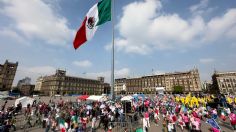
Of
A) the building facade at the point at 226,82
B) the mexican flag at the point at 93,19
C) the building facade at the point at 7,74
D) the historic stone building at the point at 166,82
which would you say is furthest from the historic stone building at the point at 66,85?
the mexican flag at the point at 93,19

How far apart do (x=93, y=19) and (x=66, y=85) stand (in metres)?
108

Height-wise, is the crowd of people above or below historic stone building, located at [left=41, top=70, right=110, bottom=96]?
below

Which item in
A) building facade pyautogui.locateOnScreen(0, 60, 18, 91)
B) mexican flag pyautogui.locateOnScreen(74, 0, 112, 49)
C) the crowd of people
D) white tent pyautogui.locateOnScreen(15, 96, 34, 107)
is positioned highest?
building facade pyautogui.locateOnScreen(0, 60, 18, 91)

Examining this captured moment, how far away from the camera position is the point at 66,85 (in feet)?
367

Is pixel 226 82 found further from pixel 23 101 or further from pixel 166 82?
pixel 23 101

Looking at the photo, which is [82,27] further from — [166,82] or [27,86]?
[27,86]

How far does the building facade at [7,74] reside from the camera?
91.3 m

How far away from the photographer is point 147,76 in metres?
118

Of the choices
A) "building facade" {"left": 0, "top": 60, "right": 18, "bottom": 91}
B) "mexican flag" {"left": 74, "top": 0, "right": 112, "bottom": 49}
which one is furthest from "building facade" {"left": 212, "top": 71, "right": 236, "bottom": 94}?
"building facade" {"left": 0, "top": 60, "right": 18, "bottom": 91}

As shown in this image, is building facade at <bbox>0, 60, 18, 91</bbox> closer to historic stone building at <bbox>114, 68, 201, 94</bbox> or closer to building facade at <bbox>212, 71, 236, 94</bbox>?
historic stone building at <bbox>114, 68, 201, 94</bbox>

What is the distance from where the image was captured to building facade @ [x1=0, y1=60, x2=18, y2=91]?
299 feet

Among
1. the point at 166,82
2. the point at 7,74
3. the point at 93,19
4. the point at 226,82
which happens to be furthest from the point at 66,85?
the point at 226,82

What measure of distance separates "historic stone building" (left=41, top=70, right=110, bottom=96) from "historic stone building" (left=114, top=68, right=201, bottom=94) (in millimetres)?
33177

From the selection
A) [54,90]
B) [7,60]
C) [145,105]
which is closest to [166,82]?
[54,90]
